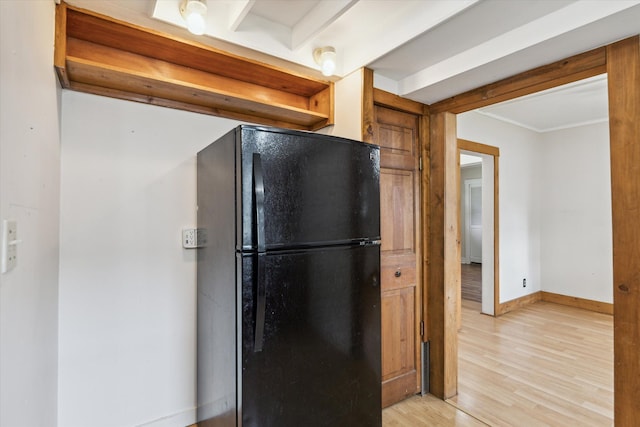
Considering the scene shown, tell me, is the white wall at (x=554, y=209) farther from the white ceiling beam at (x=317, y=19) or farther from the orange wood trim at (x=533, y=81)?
the white ceiling beam at (x=317, y=19)

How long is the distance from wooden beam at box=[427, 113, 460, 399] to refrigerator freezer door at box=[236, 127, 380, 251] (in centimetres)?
80

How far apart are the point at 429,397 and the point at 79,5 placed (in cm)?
305

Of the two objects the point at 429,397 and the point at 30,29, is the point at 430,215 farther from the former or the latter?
the point at 30,29

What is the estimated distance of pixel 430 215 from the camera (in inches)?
92.0

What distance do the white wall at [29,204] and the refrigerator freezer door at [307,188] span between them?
661mm

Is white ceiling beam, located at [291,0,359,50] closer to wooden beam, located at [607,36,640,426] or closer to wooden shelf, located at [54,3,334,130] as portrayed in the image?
wooden shelf, located at [54,3,334,130]

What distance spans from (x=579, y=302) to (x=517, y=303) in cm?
85

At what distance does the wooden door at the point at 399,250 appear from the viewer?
7.02 ft

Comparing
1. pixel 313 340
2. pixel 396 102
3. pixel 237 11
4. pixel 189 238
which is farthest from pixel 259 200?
pixel 396 102

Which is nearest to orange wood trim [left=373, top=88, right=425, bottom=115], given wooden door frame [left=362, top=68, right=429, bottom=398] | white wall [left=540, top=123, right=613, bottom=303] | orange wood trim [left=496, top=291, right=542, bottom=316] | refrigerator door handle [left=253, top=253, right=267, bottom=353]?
wooden door frame [left=362, top=68, right=429, bottom=398]

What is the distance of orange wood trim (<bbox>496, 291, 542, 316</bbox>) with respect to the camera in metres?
4.10

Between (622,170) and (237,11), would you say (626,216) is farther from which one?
(237,11)

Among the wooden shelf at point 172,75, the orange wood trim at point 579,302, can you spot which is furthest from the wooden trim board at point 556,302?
the wooden shelf at point 172,75

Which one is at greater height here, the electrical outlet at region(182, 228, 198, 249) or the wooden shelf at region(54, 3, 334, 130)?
the wooden shelf at region(54, 3, 334, 130)
